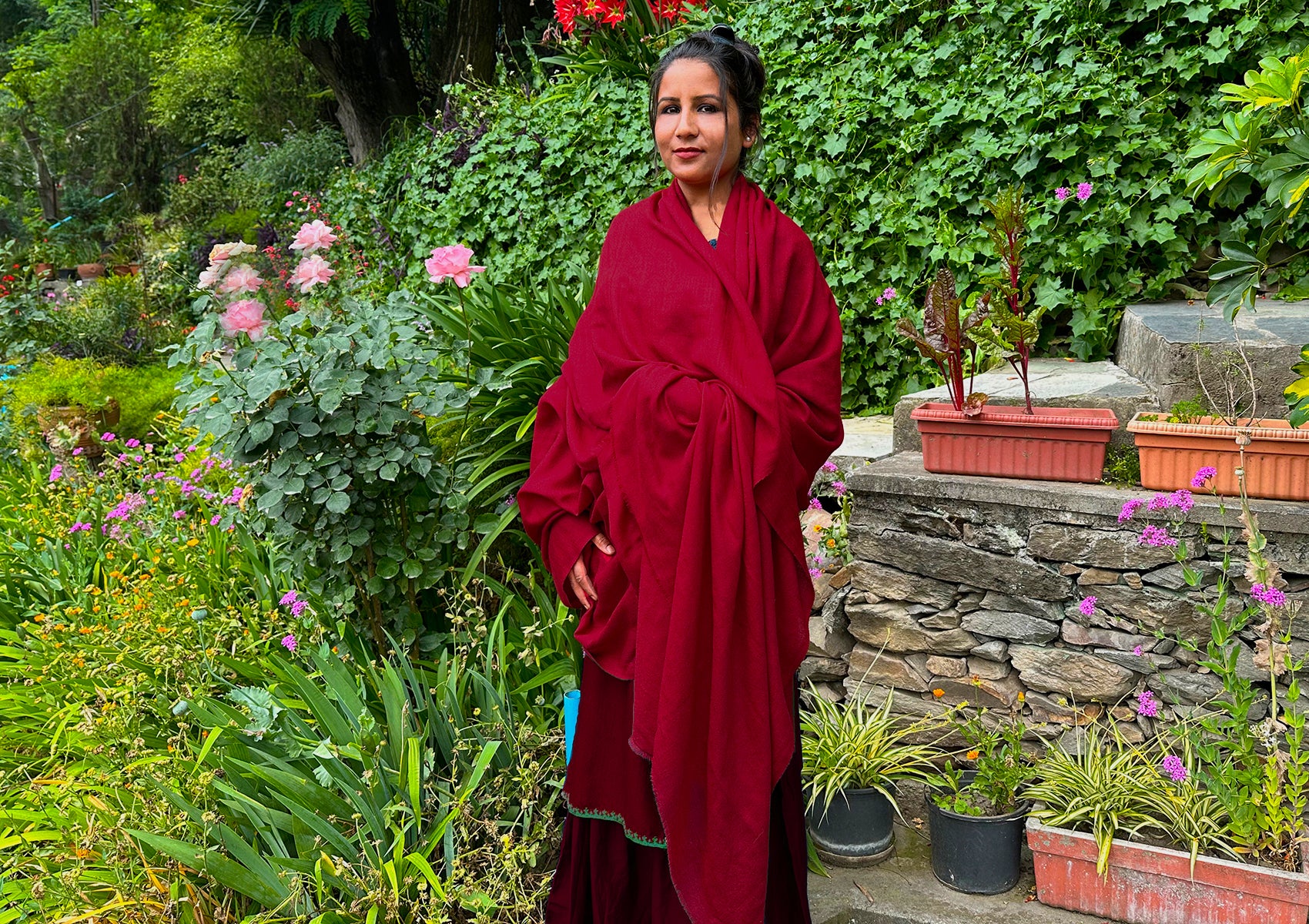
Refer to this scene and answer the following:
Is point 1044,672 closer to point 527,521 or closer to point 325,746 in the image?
point 527,521

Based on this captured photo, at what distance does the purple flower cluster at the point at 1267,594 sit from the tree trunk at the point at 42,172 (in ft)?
64.2

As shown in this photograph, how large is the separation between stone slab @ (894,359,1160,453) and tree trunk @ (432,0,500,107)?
18.6 ft

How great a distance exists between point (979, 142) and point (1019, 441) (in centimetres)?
161

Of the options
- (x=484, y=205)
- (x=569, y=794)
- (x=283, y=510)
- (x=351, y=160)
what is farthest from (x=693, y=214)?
(x=351, y=160)

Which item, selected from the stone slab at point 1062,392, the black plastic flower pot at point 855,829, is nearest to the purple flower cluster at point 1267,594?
the stone slab at point 1062,392

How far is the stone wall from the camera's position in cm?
242

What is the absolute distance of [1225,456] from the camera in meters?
2.37

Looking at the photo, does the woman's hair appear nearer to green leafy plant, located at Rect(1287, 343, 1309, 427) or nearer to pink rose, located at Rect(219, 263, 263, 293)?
green leafy plant, located at Rect(1287, 343, 1309, 427)

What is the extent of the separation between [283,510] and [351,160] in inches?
296

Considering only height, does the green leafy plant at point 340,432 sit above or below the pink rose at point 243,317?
below

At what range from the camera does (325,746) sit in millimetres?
2246

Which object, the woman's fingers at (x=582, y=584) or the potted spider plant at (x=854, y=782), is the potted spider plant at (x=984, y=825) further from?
the woman's fingers at (x=582, y=584)

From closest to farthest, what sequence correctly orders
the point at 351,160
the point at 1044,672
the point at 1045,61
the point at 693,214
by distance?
the point at 693,214 → the point at 1044,672 → the point at 1045,61 → the point at 351,160

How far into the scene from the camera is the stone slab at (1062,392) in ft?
9.46
